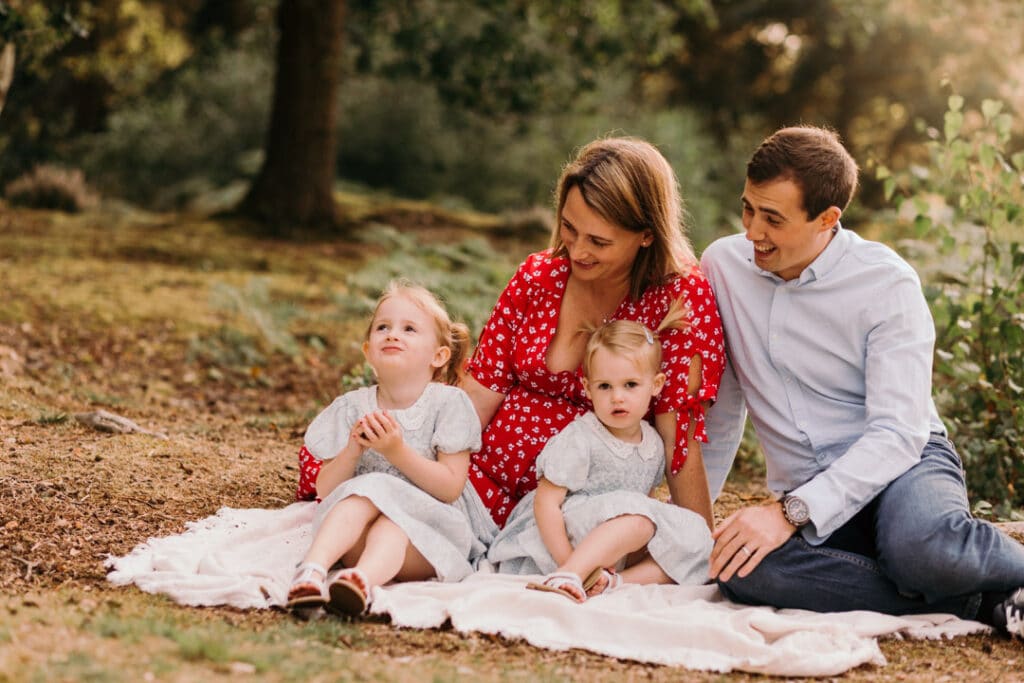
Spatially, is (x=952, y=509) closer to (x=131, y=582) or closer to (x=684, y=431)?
(x=684, y=431)

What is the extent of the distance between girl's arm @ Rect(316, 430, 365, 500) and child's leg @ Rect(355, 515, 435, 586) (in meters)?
0.22

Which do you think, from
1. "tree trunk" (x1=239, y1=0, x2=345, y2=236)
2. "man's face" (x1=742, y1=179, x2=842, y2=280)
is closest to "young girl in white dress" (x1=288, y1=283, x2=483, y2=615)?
"man's face" (x1=742, y1=179, x2=842, y2=280)

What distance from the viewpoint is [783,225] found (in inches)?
148

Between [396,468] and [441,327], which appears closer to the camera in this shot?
[396,468]

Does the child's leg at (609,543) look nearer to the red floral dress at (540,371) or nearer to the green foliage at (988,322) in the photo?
the red floral dress at (540,371)

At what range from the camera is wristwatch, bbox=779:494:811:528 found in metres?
3.52

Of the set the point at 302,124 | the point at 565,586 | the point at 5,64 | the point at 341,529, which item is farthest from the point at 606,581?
the point at 302,124

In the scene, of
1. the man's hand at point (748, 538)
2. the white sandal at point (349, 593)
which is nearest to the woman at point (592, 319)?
the man's hand at point (748, 538)

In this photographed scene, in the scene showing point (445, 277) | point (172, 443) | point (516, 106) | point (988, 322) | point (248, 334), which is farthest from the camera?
point (516, 106)

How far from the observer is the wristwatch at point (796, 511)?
3.52 m

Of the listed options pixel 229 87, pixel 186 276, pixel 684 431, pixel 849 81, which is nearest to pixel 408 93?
pixel 229 87

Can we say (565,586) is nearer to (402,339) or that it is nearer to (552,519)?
(552,519)

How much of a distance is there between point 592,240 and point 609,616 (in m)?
1.28

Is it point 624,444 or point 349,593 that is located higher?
point 624,444
